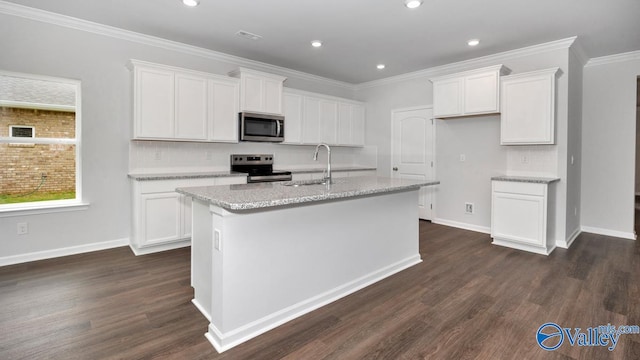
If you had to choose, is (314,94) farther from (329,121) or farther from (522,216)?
(522,216)

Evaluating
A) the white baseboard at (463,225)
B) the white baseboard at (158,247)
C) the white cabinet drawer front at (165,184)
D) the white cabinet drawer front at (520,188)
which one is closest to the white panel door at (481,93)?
the white cabinet drawer front at (520,188)

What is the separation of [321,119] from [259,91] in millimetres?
1353

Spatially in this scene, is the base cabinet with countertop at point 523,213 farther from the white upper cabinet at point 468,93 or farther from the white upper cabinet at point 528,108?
the white upper cabinet at point 468,93

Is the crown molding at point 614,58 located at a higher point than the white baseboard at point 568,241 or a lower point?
higher

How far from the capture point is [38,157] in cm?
350

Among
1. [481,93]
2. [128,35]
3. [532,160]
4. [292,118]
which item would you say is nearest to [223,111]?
[292,118]

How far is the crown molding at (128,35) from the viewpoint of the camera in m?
3.24

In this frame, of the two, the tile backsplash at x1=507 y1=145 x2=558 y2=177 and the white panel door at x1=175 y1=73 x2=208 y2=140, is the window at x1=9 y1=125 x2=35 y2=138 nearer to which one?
the white panel door at x1=175 y1=73 x2=208 y2=140

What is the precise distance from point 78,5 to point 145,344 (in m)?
3.25

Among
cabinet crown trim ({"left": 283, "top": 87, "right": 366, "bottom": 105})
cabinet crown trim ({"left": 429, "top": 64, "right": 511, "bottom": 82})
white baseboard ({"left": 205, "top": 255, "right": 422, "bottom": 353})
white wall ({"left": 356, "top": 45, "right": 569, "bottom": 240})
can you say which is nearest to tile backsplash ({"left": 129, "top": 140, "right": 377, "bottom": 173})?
cabinet crown trim ({"left": 283, "top": 87, "right": 366, "bottom": 105})

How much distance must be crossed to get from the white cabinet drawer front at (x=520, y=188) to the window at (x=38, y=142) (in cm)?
508

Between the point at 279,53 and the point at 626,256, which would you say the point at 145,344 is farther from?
the point at 626,256

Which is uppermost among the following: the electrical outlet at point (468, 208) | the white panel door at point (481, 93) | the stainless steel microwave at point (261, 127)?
the white panel door at point (481, 93)

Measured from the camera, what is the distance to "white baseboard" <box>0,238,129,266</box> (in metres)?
3.28
